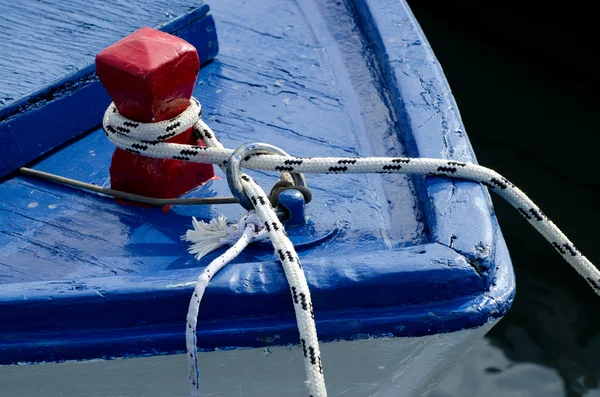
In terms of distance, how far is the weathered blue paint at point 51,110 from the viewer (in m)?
1.55

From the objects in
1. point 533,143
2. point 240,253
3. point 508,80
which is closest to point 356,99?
point 240,253

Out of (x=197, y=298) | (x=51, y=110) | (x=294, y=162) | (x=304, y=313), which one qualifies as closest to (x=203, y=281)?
(x=197, y=298)

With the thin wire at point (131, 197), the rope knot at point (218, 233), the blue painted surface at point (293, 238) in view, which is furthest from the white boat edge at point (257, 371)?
the thin wire at point (131, 197)

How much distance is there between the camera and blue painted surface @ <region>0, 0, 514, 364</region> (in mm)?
1227

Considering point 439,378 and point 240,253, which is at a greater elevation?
point 240,253

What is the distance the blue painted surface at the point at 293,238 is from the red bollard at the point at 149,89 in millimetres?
60

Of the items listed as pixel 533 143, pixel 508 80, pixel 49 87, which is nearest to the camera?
pixel 49 87

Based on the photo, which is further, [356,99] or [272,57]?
[272,57]

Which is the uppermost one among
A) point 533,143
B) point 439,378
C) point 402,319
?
point 402,319

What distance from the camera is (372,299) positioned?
Answer: 49.0 inches

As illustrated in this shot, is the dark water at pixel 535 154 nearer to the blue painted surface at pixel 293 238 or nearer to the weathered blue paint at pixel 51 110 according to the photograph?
the blue painted surface at pixel 293 238

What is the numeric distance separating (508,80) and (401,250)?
2.66 m

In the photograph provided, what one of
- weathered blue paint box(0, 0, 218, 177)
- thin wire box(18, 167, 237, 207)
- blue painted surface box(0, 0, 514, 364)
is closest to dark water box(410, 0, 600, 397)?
blue painted surface box(0, 0, 514, 364)

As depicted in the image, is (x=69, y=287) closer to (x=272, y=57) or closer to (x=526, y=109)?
(x=272, y=57)
